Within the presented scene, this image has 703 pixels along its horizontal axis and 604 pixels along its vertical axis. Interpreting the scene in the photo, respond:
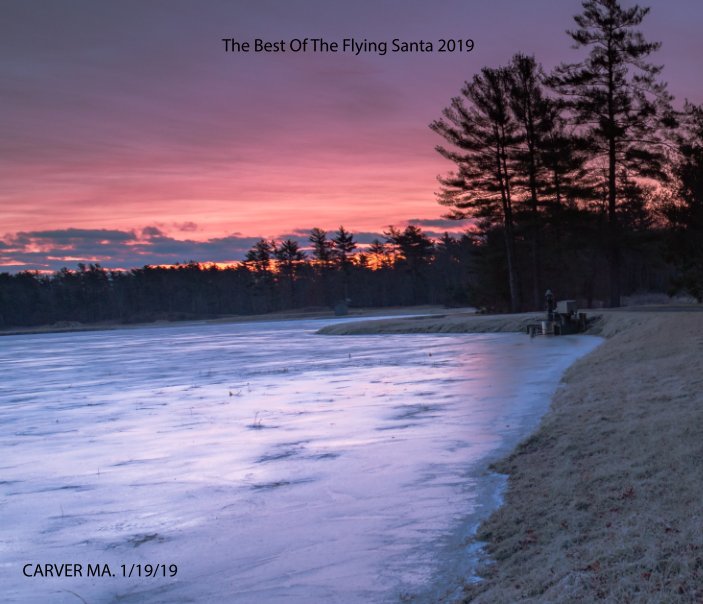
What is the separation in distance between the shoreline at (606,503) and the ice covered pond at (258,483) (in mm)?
464

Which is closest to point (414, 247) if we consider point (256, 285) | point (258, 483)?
point (256, 285)

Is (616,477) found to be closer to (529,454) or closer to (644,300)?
(529,454)

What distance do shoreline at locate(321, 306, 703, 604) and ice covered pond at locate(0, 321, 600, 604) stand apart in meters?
0.46

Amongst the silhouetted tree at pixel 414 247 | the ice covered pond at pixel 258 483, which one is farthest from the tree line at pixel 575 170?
the silhouetted tree at pixel 414 247

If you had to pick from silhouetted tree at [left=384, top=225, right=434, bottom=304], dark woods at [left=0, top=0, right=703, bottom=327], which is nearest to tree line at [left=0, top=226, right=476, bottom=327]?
silhouetted tree at [left=384, top=225, right=434, bottom=304]

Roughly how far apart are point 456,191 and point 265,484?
39425 millimetres

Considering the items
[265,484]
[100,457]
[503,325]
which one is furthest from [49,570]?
[503,325]

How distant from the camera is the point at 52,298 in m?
133

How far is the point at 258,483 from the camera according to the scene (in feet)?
27.8

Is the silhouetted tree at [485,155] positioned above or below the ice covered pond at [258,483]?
above

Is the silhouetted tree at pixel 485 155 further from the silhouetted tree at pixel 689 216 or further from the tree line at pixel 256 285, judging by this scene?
the tree line at pixel 256 285

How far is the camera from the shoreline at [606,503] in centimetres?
459

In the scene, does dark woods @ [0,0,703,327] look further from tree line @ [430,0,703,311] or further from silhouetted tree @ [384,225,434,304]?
silhouetted tree @ [384,225,434,304]

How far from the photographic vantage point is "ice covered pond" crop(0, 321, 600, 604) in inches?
223
